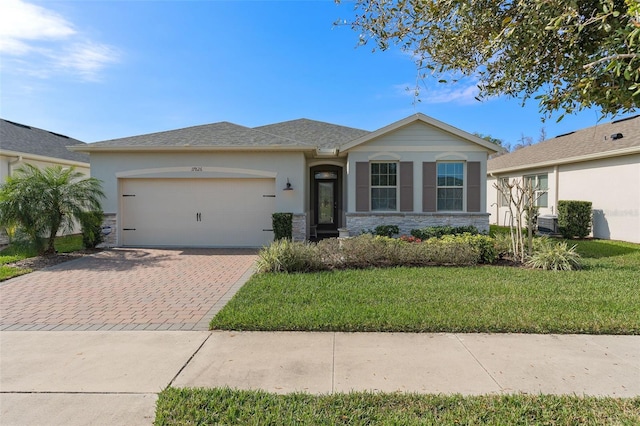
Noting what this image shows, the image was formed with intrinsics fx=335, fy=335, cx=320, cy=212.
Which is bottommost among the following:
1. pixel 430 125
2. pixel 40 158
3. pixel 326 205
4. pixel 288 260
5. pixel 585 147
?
pixel 288 260

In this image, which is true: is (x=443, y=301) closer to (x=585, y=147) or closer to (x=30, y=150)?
(x=585, y=147)

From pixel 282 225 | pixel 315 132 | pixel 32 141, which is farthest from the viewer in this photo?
pixel 315 132

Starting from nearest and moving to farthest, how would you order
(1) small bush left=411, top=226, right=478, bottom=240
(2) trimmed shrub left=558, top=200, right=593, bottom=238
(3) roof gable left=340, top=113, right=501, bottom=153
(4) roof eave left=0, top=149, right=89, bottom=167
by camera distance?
(1) small bush left=411, top=226, right=478, bottom=240
(3) roof gable left=340, top=113, right=501, bottom=153
(4) roof eave left=0, top=149, right=89, bottom=167
(2) trimmed shrub left=558, top=200, right=593, bottom=238

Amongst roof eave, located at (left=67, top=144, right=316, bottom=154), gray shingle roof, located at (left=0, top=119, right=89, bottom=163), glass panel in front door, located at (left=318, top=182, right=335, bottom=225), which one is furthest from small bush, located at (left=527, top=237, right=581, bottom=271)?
gray shingle roof, located at (left=0, top=119, right=89, bottom=163)

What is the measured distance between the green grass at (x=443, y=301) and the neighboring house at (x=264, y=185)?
4338 mm

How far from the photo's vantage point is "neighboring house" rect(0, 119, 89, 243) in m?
12.1

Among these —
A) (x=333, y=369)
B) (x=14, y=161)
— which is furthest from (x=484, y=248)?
(x=14, y=161)

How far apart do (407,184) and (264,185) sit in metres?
5.02

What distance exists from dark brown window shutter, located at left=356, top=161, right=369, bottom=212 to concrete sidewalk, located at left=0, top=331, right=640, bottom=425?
25.4ft

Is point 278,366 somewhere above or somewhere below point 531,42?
below

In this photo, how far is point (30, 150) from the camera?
13.1 meters

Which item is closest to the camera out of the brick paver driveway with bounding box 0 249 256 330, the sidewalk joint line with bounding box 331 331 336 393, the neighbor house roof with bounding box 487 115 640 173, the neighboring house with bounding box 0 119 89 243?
the sidewalk joint line with bounding box 331 331 336 393

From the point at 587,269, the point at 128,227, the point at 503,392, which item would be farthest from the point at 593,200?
the point at 128,227

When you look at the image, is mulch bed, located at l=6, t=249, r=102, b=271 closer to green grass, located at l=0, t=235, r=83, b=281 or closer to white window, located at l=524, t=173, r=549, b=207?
green grass, located at l=0, t=235, r=83, b=281
